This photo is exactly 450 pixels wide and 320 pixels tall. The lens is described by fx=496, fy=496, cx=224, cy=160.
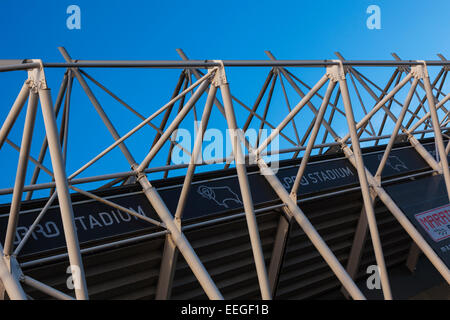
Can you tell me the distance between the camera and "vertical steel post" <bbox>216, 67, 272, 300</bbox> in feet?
27.5

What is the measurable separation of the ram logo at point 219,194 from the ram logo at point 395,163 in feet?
17.5

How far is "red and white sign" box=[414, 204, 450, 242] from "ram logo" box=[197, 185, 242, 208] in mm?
4645

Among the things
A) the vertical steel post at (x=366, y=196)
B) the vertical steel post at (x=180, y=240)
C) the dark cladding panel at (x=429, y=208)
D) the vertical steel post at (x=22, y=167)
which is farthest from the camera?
the dark cladding panel at (x=429, y=208)

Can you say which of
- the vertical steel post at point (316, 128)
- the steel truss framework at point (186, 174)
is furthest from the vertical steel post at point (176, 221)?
the vertical steel post at point (316, 128)

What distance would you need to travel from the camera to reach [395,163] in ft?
47.5

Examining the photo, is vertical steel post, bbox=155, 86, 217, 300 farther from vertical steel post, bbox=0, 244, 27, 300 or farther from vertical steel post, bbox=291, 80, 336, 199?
vertical steel post, bbox=0, 244, 27, 300

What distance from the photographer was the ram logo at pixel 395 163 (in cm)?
1428

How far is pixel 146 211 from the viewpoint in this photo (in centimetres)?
999

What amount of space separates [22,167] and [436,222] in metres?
9.68

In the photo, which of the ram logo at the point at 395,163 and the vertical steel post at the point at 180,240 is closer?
the vertical steel post at the point at 180,240

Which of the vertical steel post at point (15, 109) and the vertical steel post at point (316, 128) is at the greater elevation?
the vertical steel post at point (316, 128)

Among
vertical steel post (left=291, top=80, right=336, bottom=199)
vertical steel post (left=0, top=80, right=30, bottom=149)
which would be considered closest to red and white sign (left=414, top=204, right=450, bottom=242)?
vertical steel post (left=291, top=80, right=336, bottom=199)

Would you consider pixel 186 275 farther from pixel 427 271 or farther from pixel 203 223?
pixel 427 271

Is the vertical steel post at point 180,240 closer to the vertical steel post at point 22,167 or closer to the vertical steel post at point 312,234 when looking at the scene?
the vertical steel post at point 312,234
